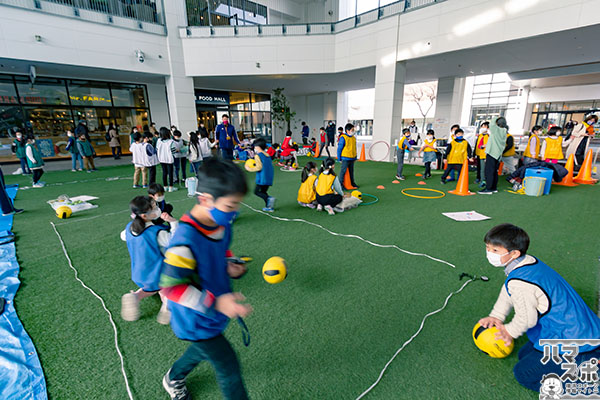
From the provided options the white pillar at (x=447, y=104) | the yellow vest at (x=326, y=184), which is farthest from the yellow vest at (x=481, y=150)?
the white pillar at (x=447, y=104)

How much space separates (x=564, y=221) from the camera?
17.5 ft

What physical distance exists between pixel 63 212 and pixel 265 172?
4.44 meters

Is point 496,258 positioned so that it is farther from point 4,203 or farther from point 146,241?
point 4,203

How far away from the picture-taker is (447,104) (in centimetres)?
1702

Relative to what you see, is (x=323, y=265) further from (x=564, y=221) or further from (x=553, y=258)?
(x=564, y=221)

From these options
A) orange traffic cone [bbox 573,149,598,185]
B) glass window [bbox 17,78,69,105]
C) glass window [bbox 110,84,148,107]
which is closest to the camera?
orange traffic cone [bbox 573,149,598,185]

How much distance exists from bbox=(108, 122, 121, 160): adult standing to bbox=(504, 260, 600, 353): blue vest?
18.5 metres

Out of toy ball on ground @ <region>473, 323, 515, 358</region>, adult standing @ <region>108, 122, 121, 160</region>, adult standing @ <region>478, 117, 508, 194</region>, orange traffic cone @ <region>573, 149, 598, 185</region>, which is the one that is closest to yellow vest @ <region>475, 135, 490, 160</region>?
adult standing @ <region>478, 117, 508, 194</region>

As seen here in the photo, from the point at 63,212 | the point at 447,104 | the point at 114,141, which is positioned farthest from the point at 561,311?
the point at 114,141

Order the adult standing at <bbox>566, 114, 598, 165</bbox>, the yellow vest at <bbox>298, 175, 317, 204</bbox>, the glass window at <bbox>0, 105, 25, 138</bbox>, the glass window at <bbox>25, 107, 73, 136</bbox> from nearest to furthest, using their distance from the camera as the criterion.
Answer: the yellow vest at <bbox>298, 175, 317, 204</bbox> → the adult standing at <bbox>566, 114, 598, 165</bbox> → the glass window at <bbox>0, 105, 25, 138</bbox> → the glass window at <bbox>25, 107, 73, 136</bbox>

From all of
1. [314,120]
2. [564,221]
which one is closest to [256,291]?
[564,221]

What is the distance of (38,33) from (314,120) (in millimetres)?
19278

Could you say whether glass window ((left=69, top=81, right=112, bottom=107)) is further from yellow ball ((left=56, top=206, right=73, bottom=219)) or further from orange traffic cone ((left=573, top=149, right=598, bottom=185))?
orange traffic cone ((left=573, top=149, right=598, bottom=185))

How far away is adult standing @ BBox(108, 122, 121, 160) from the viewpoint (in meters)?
15.4
